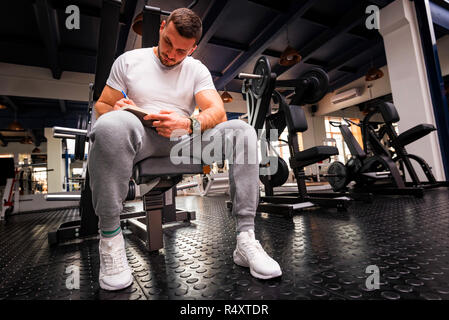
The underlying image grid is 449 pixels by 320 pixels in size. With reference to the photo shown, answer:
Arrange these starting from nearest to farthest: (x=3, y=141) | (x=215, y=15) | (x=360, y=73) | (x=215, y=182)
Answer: (x=215, y=15) → (x=215, y=182) → (x=360, y=73) → (x=3, y=141)

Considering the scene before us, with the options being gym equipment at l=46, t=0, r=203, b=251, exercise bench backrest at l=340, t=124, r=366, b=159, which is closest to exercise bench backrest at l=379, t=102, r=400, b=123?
exercise bench backrest at l=340, t=124, r=366, b=159

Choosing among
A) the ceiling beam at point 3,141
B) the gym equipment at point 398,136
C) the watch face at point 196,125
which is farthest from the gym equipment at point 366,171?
the ceiling beam at point 3,141

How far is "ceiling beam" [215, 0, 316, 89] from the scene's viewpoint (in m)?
3.99

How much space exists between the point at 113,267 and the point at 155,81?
2.54 ft

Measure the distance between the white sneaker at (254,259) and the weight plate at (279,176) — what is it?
157 cm

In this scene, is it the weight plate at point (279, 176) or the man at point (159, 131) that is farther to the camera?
the weight plate at point (279, 176)

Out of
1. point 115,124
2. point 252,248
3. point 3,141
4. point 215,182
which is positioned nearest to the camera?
point 115,124

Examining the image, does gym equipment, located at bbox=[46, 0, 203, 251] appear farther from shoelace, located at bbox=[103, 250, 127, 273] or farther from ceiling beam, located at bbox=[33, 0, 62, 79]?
ceiling beam, located at bbox=[33, 0, 62, 79]

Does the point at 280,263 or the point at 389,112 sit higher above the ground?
the point at 389,112

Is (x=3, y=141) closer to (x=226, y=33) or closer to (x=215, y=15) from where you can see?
(x=226, y=33)

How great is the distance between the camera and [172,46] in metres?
0.98

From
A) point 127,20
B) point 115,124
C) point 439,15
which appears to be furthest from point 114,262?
point 439,15

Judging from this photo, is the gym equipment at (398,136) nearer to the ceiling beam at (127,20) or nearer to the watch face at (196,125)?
the watch face at (196,125)

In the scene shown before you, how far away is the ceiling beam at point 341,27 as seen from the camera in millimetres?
4289
